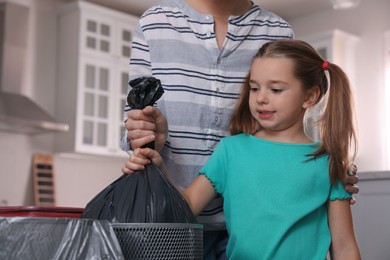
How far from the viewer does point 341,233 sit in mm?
1216

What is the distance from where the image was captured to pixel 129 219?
3.07ft

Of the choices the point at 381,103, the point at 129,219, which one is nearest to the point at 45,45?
the point at 381,103

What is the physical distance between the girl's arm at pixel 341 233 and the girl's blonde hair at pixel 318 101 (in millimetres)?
82

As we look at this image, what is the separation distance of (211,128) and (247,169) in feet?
0.43

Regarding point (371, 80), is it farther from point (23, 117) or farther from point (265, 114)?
point (265, 114)

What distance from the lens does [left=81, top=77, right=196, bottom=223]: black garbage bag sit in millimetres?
944

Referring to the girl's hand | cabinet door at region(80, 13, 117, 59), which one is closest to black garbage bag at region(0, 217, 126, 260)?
the girl's hand

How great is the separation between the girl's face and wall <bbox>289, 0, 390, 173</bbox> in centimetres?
448

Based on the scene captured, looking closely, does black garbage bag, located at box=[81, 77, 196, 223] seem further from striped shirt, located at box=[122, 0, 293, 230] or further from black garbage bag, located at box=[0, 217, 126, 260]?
striped shirt, located at box=[122, 0, 293, 230]

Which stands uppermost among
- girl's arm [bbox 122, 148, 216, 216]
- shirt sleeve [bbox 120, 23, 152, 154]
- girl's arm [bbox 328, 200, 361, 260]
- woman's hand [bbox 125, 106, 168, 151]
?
shirt sleeve [bbox 120, 23, 152, 154]

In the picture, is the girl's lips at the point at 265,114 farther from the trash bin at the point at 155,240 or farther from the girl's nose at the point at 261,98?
the trash bin at the point at 155,240

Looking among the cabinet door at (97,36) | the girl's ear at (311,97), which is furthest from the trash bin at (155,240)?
the cabinet door at (97,36)

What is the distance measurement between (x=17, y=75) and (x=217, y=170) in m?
4.08

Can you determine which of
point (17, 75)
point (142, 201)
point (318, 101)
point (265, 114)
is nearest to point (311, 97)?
point (318, 101)
